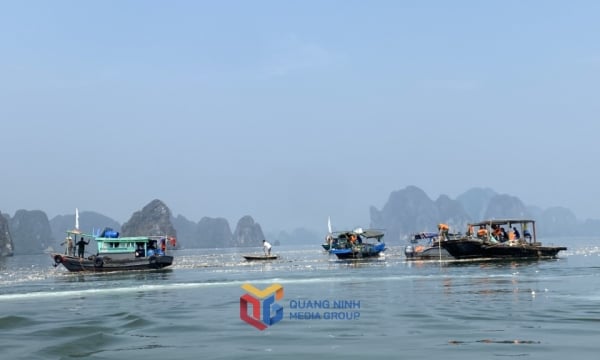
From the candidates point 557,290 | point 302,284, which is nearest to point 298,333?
point 557,290

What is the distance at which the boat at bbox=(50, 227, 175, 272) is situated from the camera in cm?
5831

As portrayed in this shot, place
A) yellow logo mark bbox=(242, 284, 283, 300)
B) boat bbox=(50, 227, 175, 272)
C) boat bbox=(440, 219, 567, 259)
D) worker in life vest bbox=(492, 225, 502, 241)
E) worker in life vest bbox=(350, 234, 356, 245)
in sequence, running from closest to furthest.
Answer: yellow logo mark bbox=(242, 284, 283, 300), boat bbox=(50, 227, 175, 272), boat bbox=(440, 219, 567, 259), worker in life vest bbox=(492, 225, 502, 241), worker in life vest bbox=(350, 234, 356, 245)

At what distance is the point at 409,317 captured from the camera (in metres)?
19.1

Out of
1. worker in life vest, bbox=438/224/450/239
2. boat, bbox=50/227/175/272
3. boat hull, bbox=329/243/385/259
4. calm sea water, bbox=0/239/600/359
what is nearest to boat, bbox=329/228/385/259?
boat hull, bbox=329/243/385/259

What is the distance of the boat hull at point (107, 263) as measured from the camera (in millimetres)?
58156

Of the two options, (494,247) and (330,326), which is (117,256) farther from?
(330,326)

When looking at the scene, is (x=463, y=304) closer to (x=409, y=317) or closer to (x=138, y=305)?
(x=409, y=317)

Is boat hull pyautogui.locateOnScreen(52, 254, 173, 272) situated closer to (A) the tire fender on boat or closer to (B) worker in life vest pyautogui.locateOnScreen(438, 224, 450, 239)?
(A) the tire fender on boat

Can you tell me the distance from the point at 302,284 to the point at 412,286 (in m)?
7.15

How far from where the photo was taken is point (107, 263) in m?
58.3

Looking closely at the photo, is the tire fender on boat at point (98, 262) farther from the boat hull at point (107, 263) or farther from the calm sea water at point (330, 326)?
the calm sea water at point (330, 326)

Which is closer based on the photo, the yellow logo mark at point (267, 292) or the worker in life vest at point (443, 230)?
the yellow logo mark at point (267, 292)

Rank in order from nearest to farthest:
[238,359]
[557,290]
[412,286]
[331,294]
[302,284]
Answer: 1. [238,359]
2. [557,290]
3. [331,294]
4. [412,286]
5. [302,284]

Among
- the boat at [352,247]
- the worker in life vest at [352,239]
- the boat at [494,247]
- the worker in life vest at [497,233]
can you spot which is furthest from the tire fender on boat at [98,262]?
the worker in life vest at [497,233]
